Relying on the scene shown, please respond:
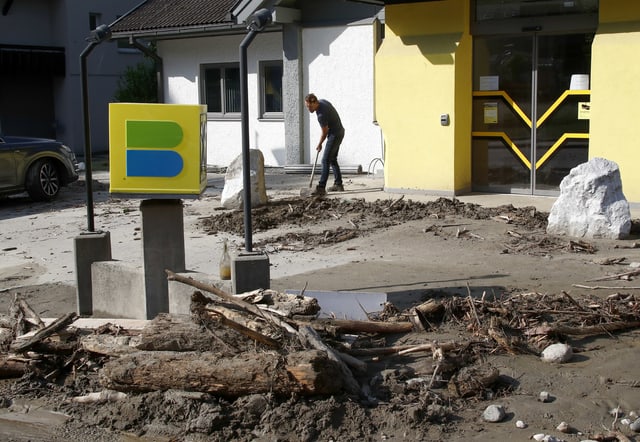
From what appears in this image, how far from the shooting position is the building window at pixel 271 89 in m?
21.4

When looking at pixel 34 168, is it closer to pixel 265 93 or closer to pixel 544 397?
pixel 265 93

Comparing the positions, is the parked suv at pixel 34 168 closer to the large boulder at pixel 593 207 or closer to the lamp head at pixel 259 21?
the large boulder at pixel 593 207

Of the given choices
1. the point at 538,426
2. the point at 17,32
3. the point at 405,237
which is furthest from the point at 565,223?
the point at 17,32

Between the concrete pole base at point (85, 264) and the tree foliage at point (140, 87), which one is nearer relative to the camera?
the concrete pole base at point (85, 264)

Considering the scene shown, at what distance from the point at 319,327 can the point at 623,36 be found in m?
8.27

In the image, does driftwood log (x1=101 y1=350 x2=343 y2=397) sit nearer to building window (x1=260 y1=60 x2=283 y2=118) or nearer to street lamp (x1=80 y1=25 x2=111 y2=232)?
street lamp (x1=80 y1=25 x2=111 y2=232)

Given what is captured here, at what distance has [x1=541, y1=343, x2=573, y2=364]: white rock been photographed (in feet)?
20.6

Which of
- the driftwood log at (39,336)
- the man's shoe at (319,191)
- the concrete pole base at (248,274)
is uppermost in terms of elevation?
the man's shoe at (319,191)

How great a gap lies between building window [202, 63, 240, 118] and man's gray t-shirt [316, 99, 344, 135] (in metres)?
6.75

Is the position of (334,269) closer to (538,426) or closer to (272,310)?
(272,310)

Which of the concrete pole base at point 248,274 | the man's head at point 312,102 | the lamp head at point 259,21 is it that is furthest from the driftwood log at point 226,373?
the man's head at point 312,102

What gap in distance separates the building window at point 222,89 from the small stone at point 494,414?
17.4 metres

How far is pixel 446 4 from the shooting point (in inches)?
566

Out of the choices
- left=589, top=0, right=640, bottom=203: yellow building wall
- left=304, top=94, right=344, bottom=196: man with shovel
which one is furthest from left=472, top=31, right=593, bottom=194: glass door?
left=304, top=94, right=344, bottom=196: man with shovel
